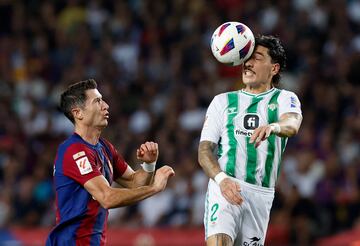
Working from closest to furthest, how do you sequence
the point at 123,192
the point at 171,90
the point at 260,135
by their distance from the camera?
the point at 260,135, the point at 123,192, the point at 171,90

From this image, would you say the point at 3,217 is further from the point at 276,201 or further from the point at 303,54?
the point at 303,54

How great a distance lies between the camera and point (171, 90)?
49.0ft

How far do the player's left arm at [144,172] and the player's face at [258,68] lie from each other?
3.42ft

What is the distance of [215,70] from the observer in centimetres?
1502

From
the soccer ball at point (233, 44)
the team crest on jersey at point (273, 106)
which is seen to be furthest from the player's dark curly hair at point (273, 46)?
the team crest on jersey at point (273, 106)

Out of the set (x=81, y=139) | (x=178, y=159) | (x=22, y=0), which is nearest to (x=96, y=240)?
(x=81, y=139)

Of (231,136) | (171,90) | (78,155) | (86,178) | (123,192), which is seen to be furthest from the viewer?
(171,90)

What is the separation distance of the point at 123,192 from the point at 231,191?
2.96 feet

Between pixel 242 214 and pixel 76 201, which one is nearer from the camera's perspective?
pixel 76 201

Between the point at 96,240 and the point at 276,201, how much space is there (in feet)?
17.3

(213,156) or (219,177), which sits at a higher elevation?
(213,156)

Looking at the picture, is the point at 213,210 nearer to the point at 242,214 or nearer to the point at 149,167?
the point at 242,214

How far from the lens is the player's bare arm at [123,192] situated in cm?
700

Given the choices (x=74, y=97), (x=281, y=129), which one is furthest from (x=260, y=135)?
(x=74, y=97)
